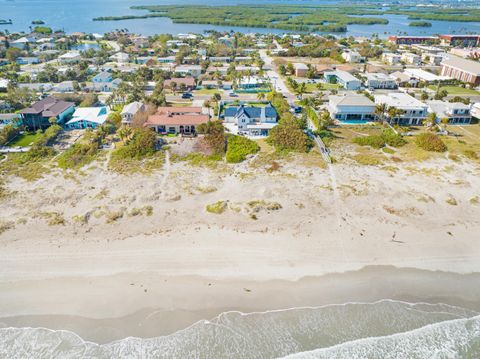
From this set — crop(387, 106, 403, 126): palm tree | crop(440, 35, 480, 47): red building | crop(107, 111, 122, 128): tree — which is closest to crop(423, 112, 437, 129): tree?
crop(387, 106, 403, 126): palm tree

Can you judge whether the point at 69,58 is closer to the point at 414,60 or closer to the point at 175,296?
the point at 175,296

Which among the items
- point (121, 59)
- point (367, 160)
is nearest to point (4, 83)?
point (121, 59)

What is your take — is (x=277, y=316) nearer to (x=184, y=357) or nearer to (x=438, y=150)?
(x=184, y=357)

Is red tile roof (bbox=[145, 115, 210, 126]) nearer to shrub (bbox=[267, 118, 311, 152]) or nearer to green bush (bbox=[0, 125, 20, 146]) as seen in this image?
shrub (bbox=[267, 118, 311, 152])

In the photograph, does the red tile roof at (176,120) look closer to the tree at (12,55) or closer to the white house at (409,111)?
the white house at (409,111)

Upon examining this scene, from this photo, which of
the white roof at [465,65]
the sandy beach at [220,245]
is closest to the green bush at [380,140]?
the sandy beach at [220,245]

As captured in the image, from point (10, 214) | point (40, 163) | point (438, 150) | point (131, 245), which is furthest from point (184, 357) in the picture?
point (438, 150)
